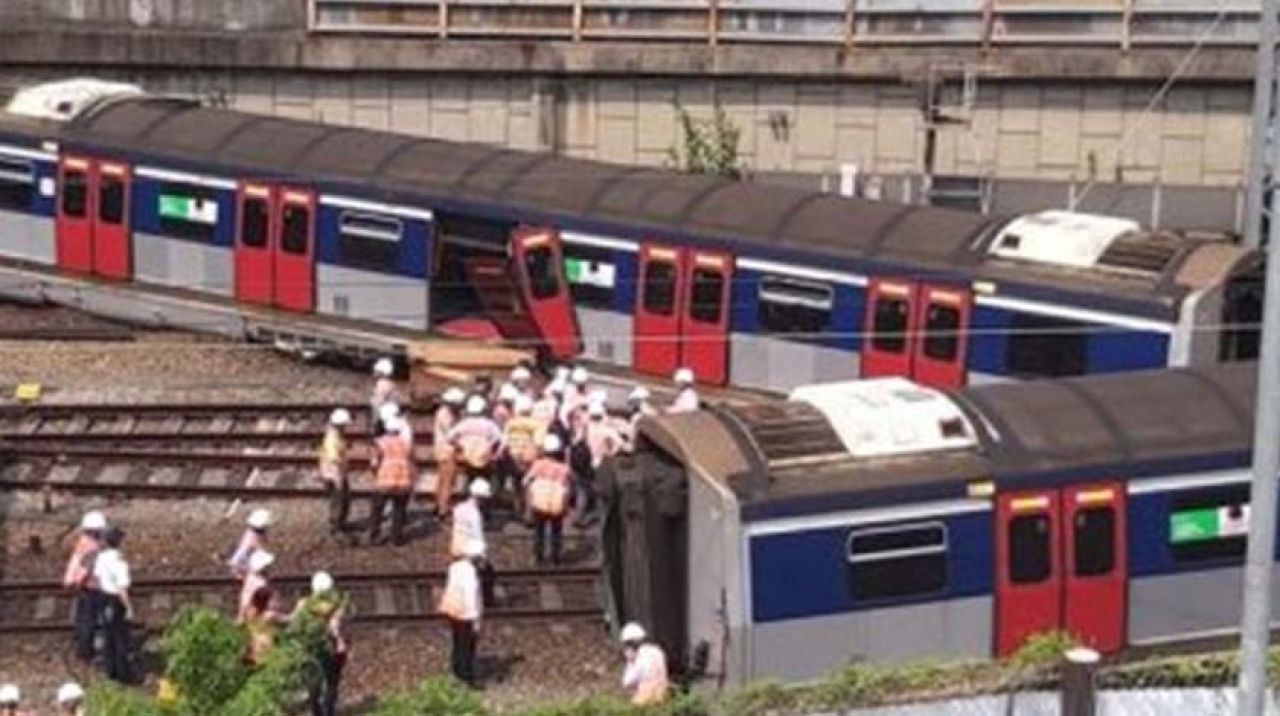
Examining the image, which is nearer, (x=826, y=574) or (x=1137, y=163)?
(x=826, y=574)

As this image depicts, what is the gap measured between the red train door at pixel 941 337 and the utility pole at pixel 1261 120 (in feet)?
11.6

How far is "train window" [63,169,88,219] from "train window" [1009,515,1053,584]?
48.1ft

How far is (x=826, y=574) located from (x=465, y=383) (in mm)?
9344

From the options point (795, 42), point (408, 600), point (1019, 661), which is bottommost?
point (408, 600)

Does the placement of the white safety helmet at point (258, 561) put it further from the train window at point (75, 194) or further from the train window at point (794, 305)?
the train window at point (75, 194)

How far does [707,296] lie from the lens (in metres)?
25.3

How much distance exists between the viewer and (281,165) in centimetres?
2736

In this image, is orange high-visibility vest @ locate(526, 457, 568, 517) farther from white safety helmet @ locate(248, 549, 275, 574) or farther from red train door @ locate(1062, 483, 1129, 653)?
red train door @ locate(1062, 483, 1129, 653)

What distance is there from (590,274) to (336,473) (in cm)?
539

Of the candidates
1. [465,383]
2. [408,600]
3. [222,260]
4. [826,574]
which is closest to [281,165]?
[222,260]

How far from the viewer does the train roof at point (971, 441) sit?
17.3 meters

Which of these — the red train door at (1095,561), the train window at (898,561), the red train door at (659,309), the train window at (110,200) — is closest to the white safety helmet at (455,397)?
the red train door at (659,309)

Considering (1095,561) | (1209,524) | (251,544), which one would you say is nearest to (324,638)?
(251,544)

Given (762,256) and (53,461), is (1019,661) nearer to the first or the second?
(762,256)
